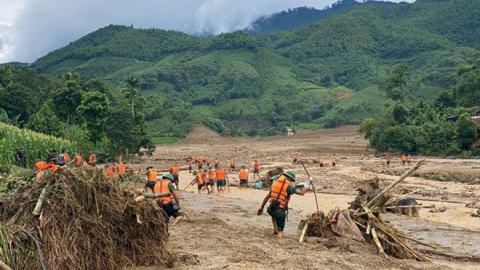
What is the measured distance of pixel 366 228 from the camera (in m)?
11.5

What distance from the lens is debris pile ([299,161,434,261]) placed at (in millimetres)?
10906

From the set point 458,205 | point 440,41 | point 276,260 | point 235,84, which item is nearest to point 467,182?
point 458,205

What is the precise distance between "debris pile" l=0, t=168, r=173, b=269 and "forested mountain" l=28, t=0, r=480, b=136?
283ft

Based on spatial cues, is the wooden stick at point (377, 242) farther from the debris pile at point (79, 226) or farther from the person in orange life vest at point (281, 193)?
the debris pile at point (79, 226)

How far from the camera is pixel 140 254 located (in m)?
9.14

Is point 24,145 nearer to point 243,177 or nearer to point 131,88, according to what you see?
point 243,177

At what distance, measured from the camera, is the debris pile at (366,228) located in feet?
35.8

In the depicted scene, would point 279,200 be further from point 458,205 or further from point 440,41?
point 440,41

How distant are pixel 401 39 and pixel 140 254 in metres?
174

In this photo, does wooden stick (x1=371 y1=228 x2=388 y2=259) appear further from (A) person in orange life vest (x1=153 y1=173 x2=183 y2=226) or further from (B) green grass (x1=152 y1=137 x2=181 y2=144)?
(B) green grass (x1=152 y1=137 x2=181 y2=144)

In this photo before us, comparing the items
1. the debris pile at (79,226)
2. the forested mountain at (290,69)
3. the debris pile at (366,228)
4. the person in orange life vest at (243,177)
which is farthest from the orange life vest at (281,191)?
the forested mountain at (290,69)

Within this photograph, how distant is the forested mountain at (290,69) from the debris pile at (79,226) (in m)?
86.2

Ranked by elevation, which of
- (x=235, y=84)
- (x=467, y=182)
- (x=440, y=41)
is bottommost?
(x=467, y=182)

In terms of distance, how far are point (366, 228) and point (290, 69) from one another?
156 m
